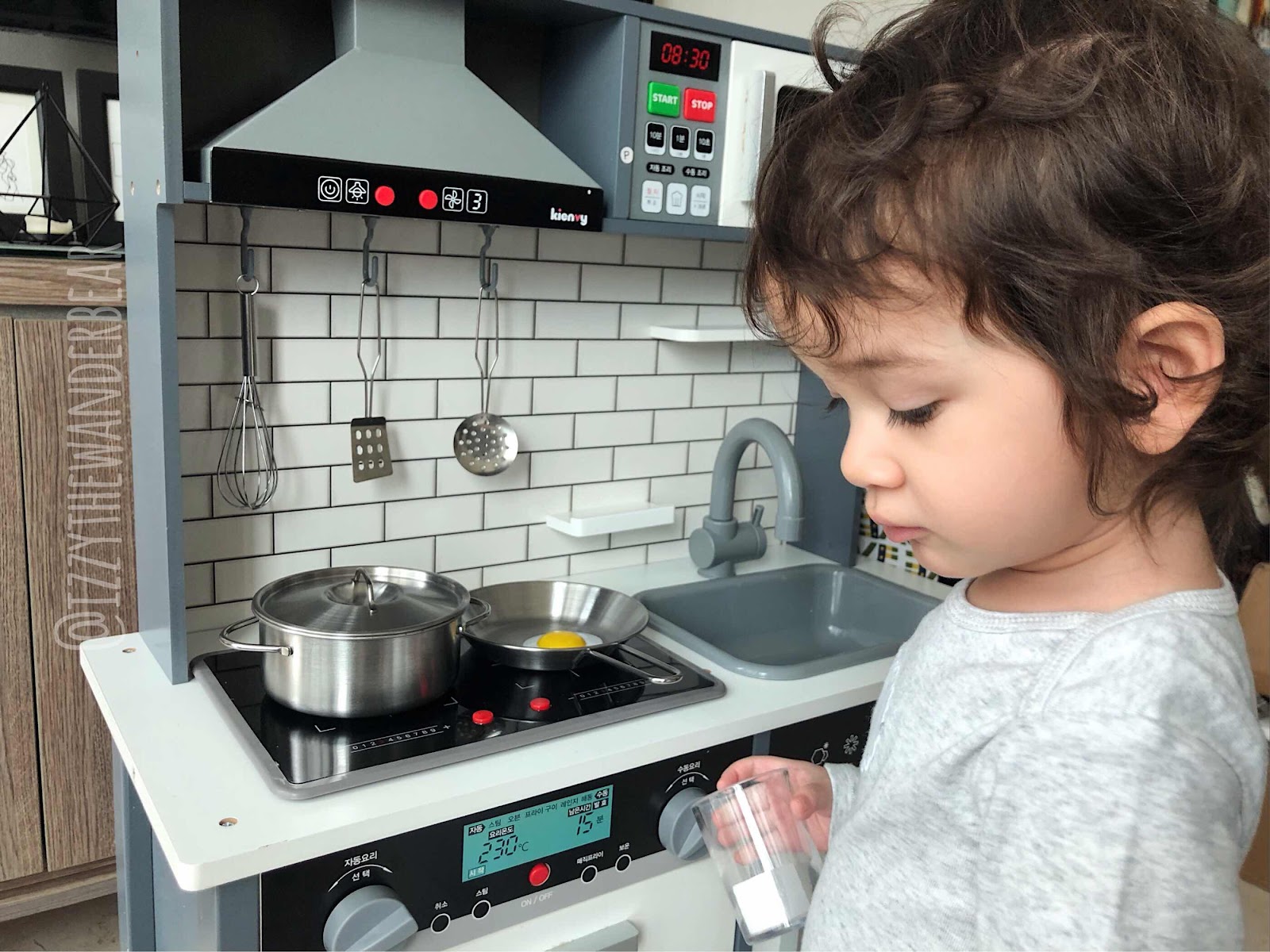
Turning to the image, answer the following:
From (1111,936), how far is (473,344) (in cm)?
120

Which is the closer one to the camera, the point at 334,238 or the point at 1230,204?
the point at 1230,204

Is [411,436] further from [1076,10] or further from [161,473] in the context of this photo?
[1076,10]

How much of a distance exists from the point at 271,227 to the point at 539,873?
0.89 m

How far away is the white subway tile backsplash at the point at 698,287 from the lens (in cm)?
180

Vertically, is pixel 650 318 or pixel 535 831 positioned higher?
pixel 650 318

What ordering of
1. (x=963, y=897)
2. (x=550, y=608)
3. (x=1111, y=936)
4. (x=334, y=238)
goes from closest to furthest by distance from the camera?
1. (x=1111, y=936)
2. (x=963, y=897)
3. (x=334, y=238)
4. (x=550, y=608)

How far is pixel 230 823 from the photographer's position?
979 mm

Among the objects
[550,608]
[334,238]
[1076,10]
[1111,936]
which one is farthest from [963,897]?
[334,238]

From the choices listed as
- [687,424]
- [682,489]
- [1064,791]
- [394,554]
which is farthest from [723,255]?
[1064,791]

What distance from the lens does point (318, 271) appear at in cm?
144

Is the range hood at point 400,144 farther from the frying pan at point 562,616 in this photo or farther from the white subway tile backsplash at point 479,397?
the frying pan at point 562,616

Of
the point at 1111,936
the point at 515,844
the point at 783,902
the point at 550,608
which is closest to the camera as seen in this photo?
the point at 1111,936

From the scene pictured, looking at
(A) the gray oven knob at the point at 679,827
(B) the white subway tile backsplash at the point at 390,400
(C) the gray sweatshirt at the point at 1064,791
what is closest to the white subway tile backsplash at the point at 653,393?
(B) the white subway tile backsplash at the point at 390,400

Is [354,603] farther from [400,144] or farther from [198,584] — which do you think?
[400,144]
